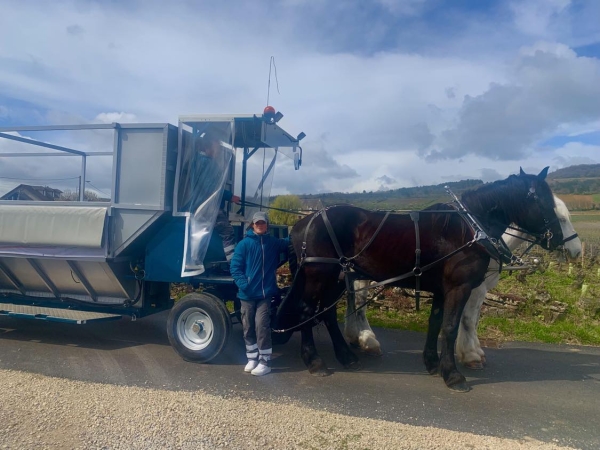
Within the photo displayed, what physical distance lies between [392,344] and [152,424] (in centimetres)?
381

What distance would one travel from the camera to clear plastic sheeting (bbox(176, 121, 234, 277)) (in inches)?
209

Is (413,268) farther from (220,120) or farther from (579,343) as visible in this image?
(579,343)

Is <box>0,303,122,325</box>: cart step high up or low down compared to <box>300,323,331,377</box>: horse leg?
up

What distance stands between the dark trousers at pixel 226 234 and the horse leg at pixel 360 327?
1596 millimetres

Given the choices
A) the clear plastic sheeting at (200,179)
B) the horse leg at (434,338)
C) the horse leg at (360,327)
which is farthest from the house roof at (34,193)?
the horse leg at (434,338)

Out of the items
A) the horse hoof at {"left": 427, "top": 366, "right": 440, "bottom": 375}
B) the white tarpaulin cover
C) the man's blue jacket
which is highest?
the white tarpaulin cover

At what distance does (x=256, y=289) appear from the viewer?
5160 mm

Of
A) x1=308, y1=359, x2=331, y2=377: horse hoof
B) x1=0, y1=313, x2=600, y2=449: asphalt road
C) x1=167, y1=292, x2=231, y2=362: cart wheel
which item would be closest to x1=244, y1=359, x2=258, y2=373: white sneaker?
x1=0, y1=313, x2=600, y2=449: asphalt road

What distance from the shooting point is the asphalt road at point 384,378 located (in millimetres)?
4098

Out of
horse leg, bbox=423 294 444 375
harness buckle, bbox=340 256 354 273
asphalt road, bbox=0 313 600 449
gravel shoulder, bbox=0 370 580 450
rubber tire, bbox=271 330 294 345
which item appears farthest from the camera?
rubber tire, bbox=271 330 294 345

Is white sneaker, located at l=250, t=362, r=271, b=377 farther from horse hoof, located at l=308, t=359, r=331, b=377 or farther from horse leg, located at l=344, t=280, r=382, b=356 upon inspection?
horse leg, located at l=344, t=280, r=382, b=356

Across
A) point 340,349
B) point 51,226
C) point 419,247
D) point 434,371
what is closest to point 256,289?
point 340,349

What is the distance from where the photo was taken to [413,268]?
5.09 meters

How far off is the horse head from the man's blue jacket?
9.12 feet
